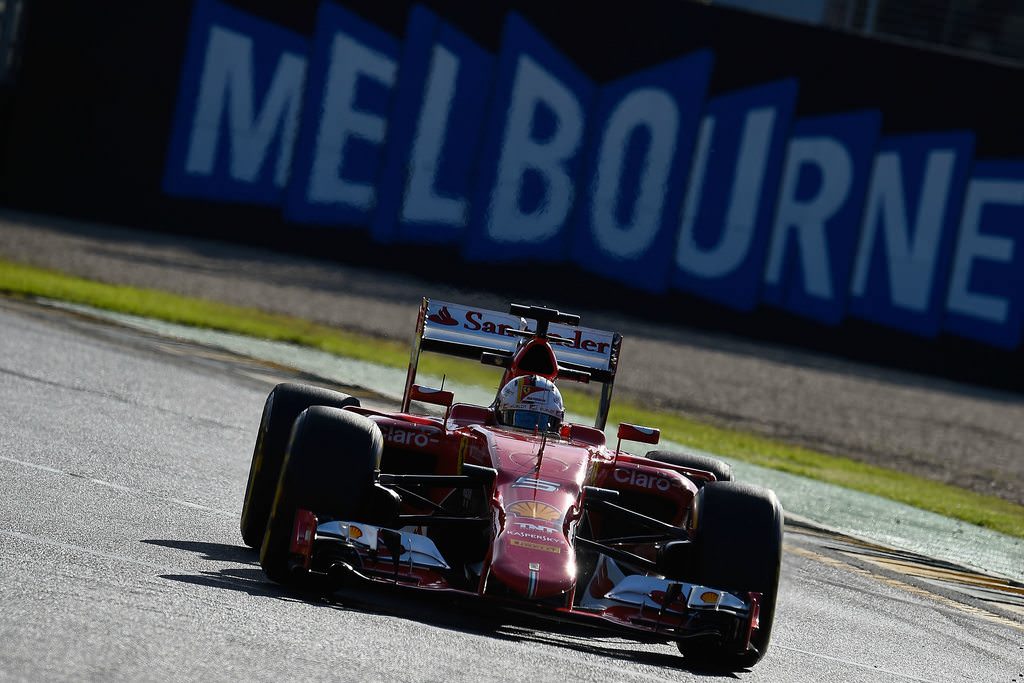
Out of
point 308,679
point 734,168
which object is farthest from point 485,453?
point 734,168

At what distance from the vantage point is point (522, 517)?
699 centimetres

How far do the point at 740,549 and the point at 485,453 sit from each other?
54.0 inches

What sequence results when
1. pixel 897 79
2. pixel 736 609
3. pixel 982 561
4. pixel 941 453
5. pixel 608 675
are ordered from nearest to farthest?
1. pixel 608 675
2. pixel 736 609
3. pixel 982 561
4. pixel 941 453
5. pixel 897 79

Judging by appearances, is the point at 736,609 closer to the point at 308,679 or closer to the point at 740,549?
the point at 740,549

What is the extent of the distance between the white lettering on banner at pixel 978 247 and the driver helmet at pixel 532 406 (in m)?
20.1

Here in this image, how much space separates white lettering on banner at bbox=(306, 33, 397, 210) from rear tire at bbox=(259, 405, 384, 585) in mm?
20486

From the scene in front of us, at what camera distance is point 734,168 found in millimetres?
27203

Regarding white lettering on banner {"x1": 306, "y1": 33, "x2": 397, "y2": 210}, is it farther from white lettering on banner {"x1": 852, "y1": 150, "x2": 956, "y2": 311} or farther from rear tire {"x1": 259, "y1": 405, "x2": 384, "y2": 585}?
rear tire {"x1": 259, "y1": 405, "x2": 384, "y2": 585}

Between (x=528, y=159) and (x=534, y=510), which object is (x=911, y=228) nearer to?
(x=528, y=159)

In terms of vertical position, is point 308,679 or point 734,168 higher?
point 734,168

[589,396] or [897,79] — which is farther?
[897,79]

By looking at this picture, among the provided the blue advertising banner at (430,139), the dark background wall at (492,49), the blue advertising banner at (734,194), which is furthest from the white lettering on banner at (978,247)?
the blue advertising banner at (430,139)

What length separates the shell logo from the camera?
702 centimetres

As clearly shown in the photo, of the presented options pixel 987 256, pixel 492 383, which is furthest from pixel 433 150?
pixel 492 383
